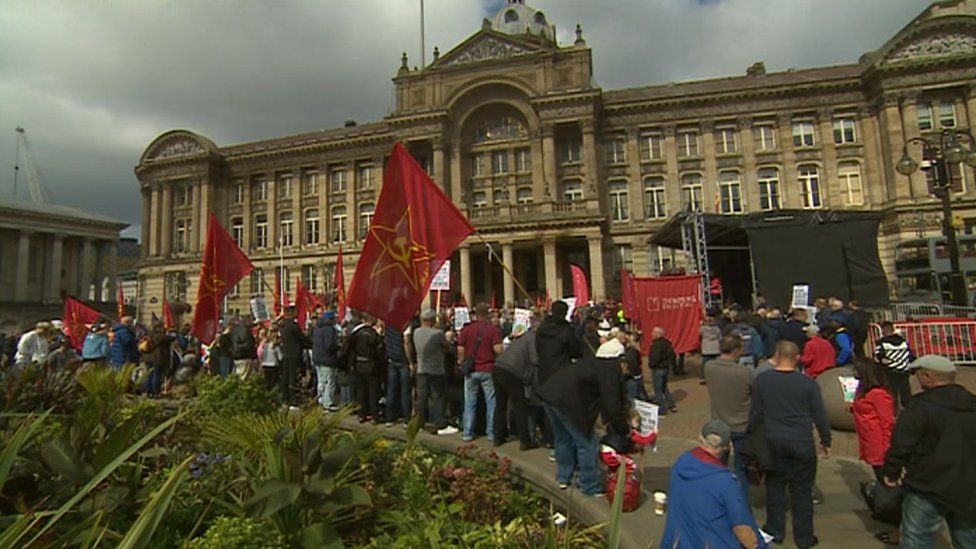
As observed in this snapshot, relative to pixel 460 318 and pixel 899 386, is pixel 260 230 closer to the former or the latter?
pixel 460 318

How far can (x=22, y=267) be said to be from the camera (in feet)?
Answer: 208

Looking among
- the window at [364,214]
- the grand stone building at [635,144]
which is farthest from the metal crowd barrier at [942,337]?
the window at [364,214]

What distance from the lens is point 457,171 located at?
39.3m

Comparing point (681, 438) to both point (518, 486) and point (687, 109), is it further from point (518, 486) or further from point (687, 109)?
point (687, 109)

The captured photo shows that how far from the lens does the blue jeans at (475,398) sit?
7289 millimetres

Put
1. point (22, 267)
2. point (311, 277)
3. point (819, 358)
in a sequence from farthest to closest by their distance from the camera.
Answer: point (22, 267) → point (311, 277) → point (819, 358)

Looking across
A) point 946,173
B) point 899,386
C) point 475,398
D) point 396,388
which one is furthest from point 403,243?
point 946,173

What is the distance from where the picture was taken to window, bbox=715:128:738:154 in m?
37.4

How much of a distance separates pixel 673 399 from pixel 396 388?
5.84 meters

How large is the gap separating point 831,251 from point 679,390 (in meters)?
9.59

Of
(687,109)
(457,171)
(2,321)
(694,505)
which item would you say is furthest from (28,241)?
(694,505)

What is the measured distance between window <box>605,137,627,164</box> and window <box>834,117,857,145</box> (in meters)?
14.3

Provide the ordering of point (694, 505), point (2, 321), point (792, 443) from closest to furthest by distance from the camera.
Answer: point (694, 505) → point (792, 443) → point (2, 321)

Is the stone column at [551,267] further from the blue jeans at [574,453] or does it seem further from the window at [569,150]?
the blue jeans at [574,453]
